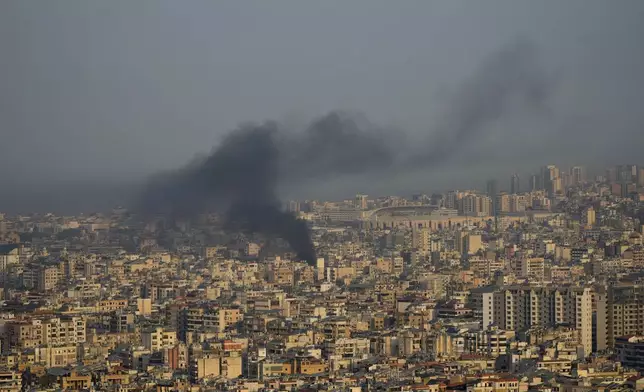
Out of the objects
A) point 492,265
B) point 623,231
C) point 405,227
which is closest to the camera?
point 492,265

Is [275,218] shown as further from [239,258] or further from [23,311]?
[23,311]

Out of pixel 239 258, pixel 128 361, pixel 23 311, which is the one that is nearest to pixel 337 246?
pixel 239 258

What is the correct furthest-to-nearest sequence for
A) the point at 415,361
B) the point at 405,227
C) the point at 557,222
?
the point at 405,227
the point at 557,222
the point at 415,361

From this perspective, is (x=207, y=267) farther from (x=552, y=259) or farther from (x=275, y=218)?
(x=552, y=259)

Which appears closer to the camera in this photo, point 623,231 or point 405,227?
point 623,231

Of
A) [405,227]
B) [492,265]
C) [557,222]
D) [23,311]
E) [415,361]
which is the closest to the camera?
[415,361]

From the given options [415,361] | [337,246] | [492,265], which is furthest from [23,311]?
[337,246]
